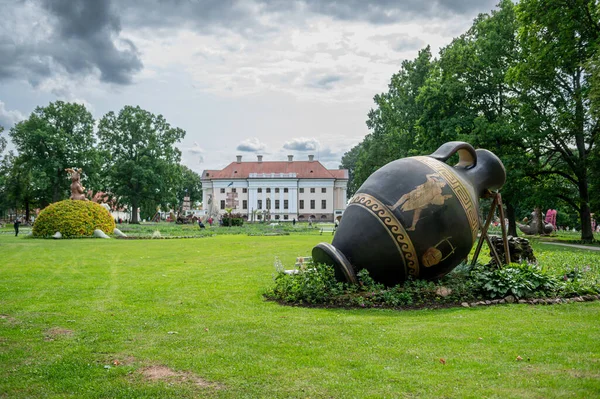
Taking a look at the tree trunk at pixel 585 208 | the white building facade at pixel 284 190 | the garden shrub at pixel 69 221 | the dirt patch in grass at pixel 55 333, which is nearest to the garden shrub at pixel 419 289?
the dirt patch in grass at pixel 55 333

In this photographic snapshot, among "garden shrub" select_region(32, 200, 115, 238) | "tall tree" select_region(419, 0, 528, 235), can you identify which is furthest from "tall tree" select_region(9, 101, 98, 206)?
"tall tree" select_region(419, 0, 528, 235)

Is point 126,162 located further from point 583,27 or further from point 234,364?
point 234,364

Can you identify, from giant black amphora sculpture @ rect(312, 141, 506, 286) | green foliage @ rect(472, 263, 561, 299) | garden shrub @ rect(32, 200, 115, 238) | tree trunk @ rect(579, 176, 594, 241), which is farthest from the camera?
garden shrub @ rect(32, 200, 115, 238)

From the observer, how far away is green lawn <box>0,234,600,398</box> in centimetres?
466

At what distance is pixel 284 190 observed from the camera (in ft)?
342

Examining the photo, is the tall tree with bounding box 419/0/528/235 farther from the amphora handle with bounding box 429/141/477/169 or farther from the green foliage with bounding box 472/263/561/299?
the green foliage with bounding box 472/263/561/299

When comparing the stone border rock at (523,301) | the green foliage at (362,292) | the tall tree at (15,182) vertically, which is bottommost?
the stone border rock at (523,301)

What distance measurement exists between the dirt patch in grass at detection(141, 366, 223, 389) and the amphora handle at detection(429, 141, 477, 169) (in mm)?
6761

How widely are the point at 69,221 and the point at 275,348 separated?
28.2 meters

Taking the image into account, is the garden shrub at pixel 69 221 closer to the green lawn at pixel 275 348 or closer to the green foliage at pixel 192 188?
the green lawn at pixel 275 348

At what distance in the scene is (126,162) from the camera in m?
58.2

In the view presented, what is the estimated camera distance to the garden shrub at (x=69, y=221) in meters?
30.2

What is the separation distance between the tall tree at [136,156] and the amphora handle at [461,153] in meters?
51.6

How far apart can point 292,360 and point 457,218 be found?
4.75 metres
